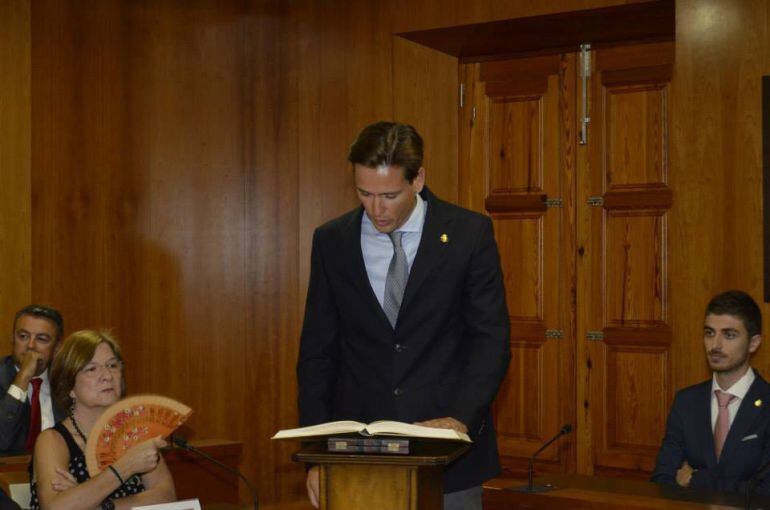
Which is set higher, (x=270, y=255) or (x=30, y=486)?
(x=270, y=255)

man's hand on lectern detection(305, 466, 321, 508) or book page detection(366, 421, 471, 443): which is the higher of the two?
book page detection(366, 421, 471, 443)

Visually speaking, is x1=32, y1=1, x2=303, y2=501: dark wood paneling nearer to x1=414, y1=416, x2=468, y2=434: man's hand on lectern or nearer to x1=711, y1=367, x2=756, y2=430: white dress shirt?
x1=711, y1=367, x2=756, y2=430: white dress shirt

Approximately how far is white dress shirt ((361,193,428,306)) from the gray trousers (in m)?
0.47

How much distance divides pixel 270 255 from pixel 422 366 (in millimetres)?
4303

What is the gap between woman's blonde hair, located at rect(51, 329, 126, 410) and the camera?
340 centimetres

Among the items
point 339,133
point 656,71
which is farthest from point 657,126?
point 339,133

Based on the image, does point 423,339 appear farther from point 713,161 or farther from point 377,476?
point 713,161

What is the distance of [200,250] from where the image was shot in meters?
6.77

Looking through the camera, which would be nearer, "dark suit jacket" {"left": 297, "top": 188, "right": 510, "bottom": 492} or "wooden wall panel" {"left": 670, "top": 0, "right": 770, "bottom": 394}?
"dark suit jacket" {"left": 297, "top": 188, "right": 510, "bottom": 492}

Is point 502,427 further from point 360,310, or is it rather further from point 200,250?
point 360,310

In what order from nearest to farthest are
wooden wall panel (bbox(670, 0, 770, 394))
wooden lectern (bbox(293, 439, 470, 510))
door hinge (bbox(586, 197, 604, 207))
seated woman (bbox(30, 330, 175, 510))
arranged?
wooden lectern (bbox(293, 439, 470, 510)), seated woman (bbox(30, 330, 175, 510)), wooden wall panel (bbox(670, 0, 770, 394)), door hinge (bbox(586, 197, 604, 207))

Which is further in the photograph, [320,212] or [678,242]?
[320,212]

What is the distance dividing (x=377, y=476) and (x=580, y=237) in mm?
4424

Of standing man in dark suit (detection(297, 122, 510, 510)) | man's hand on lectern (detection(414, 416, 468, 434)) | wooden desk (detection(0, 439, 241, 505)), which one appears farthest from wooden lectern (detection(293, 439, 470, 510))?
wooden desk (detection(0, 439, 241, 505))
